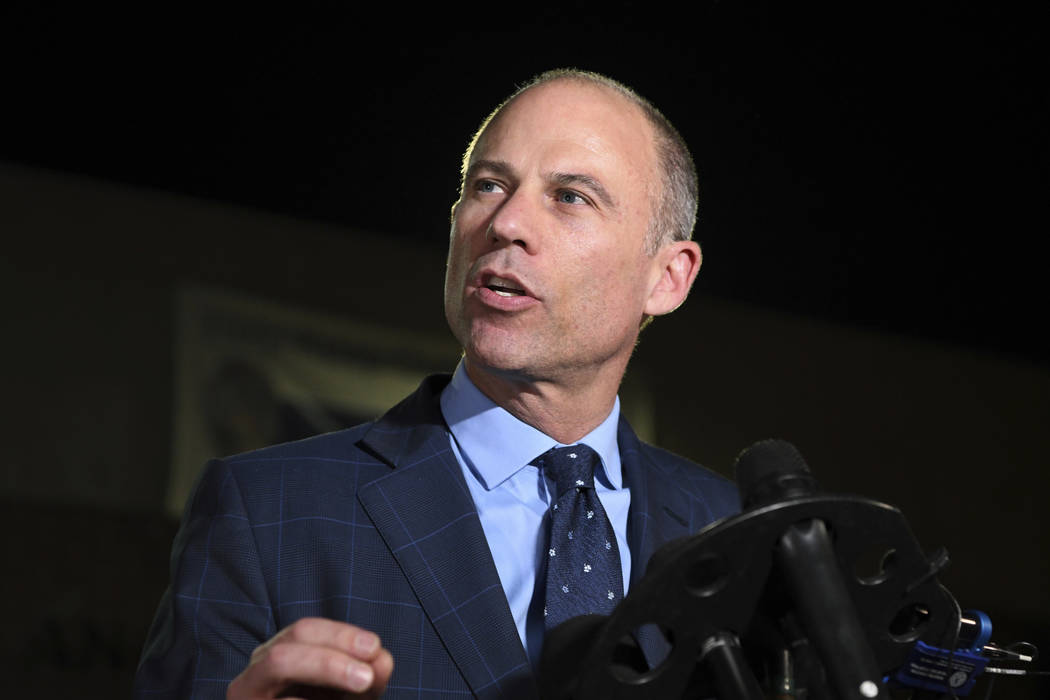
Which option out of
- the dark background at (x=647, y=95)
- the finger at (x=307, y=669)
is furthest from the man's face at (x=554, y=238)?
the dark background at (x=647, y=95)

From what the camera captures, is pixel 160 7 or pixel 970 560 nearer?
pixel 160 7

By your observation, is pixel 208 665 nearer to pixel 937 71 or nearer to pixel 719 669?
pixel 719 669

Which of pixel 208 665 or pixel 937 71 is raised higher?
pixel 937 71

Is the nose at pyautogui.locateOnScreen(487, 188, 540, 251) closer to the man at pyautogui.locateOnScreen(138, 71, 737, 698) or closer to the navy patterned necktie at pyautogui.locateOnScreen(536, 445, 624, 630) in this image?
the man at pyautogui.locateOnScreen(138, 71, 737, 698)

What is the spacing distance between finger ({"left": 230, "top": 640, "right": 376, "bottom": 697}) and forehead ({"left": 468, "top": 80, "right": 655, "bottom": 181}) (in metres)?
0.92

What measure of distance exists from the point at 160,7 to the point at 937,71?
237 centimetres

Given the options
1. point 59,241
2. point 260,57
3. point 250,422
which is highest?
point 260,57

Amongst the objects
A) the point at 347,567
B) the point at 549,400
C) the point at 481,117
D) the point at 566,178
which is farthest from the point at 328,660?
the point at 481,117

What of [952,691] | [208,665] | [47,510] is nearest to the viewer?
[952,691]

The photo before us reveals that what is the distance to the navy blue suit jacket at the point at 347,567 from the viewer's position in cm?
139

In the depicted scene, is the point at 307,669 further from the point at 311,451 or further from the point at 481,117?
the point at 481,117

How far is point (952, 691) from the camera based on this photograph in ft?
3.31

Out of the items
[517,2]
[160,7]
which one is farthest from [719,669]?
[160,7]

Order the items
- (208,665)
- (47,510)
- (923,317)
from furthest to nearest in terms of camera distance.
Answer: (923,317)
(47,510)
(208,665)
